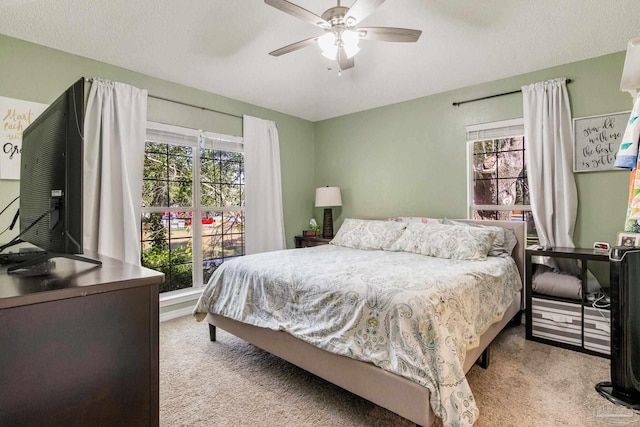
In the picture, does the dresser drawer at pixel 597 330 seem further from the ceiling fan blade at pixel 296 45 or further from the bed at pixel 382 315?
the ceiling fan blade at pixel 296 45

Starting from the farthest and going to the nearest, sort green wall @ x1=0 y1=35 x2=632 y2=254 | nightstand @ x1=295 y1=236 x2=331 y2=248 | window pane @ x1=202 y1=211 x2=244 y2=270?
nightstand @ x1=295 y1=236 x2=331 y2=248 → window pane @ x1=202 y1=211 x2=244 y2=270 → green wall @ x1=0 y1=35 x2=632 y2=254

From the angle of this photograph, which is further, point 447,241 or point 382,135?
point 382,135

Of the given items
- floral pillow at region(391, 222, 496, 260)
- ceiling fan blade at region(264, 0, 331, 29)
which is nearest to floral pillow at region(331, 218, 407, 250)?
floral pillow at region(391, 222, 496, 260)

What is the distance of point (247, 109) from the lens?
4.07 metres

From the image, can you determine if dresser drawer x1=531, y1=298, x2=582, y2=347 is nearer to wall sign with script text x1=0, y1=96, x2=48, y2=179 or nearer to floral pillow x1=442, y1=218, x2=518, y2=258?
floral pillow x1=442, y1=218, x2=518, y2=258

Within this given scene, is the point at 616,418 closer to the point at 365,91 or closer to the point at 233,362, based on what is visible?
the point at 233,362

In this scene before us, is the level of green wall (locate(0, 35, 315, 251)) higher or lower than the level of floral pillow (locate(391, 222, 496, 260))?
higher

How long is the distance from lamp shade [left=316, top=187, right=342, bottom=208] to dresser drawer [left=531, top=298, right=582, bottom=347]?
2.46m

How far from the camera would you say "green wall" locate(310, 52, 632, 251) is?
280 centimetres

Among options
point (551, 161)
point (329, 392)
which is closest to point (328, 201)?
point (551, 161)

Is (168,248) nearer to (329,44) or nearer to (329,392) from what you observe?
(329,392)

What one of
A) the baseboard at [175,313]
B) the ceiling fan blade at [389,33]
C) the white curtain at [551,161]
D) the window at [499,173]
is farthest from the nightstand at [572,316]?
the baseboard at [175,313]

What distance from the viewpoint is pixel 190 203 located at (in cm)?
364

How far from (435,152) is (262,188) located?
7.03ft
